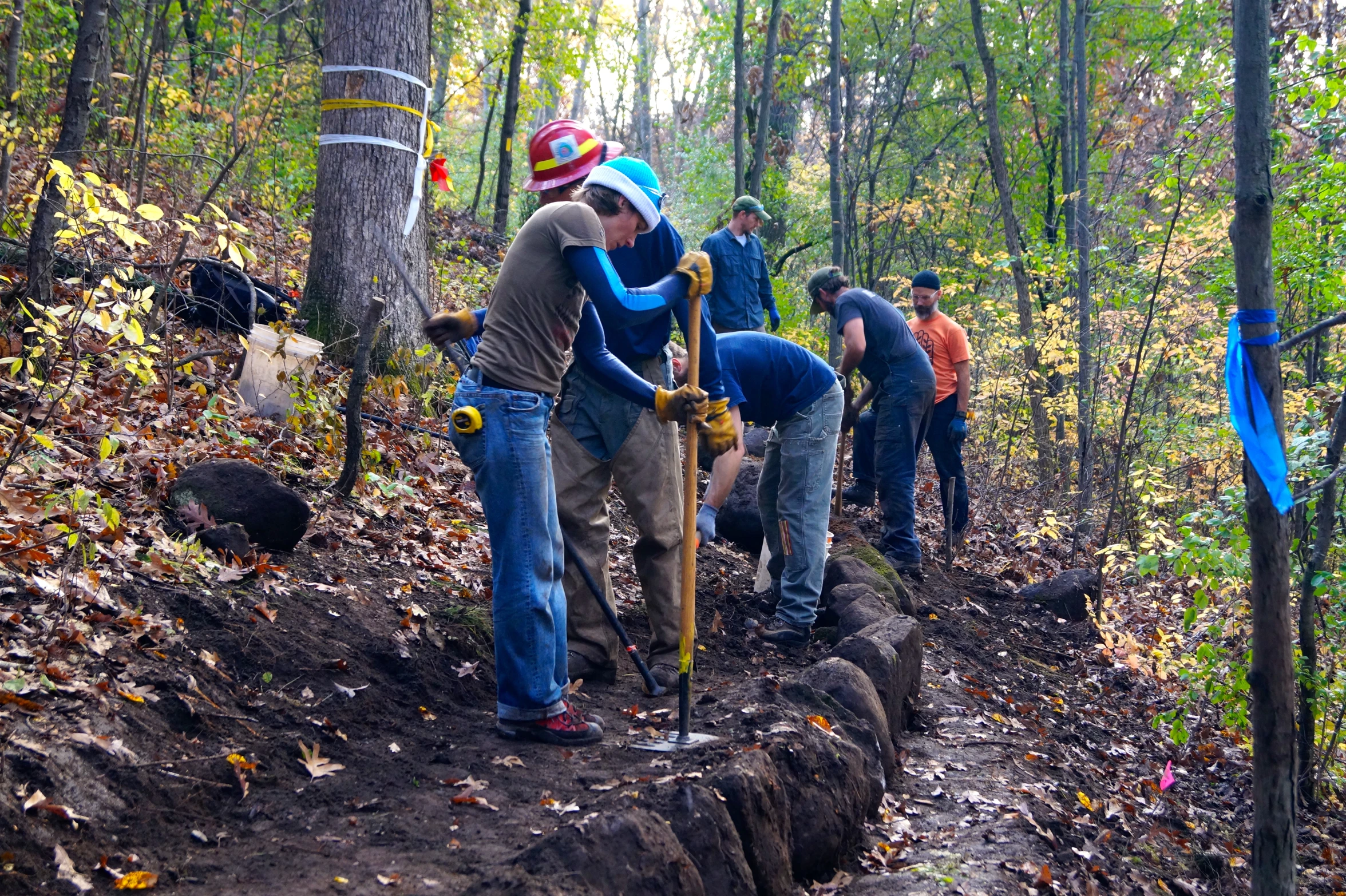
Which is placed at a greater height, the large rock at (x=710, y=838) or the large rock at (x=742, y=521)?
the large rock at (x=742, y=521)

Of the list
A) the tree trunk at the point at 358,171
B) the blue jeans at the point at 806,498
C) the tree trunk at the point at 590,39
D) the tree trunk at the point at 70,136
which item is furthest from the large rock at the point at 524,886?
the tree trunk at the point at 590,39

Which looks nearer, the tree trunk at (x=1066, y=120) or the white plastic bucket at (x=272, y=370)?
the white plastic bucket at (x=272, y=370)

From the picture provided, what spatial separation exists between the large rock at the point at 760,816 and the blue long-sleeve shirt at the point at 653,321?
2.10m

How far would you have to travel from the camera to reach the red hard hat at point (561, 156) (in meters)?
4.23

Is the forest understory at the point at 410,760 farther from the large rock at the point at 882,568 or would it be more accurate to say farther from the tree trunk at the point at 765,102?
the tree trunk at the point at 765,102

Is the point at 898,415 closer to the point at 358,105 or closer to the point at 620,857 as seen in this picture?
the point at 358,105

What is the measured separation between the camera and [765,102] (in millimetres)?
13398

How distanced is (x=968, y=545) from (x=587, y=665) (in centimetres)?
650

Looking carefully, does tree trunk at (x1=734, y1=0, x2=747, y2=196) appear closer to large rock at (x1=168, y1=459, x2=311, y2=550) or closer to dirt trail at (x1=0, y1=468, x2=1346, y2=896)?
dirt trail at (x1=0, y1=468, x2=1346, y2=896)

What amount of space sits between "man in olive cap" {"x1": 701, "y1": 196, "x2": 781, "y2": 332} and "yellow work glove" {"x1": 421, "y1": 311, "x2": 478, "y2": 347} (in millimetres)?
5217

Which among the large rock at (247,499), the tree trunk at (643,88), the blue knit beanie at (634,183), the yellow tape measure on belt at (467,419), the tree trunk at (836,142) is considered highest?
the tree trunk at (643,88)


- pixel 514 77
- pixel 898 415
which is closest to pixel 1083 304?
pixel 898 415

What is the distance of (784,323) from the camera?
13680 mm

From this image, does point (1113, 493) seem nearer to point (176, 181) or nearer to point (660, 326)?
point (660, 326)
